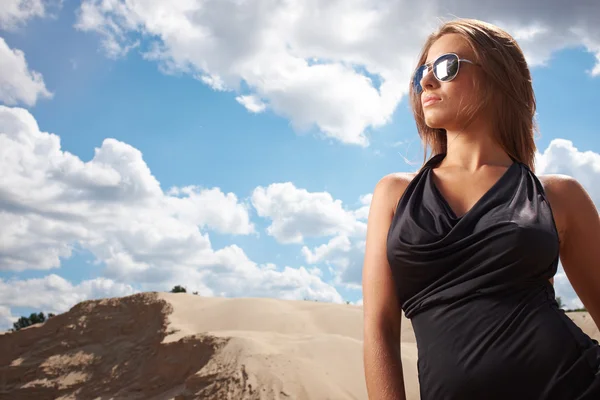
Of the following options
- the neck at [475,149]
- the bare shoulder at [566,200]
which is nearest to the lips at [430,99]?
the neck at [475,149]

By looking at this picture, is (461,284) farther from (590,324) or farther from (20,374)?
(20,374)

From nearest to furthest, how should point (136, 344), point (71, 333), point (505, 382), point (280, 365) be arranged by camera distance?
point (505, 382), point (280, 365), point (136, 344), point (71, 333)

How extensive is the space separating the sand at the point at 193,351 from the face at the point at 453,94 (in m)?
8.70

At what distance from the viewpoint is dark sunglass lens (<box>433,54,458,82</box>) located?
191cm

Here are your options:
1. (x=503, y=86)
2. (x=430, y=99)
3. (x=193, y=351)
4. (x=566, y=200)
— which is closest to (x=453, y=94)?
(x=430, y=99)

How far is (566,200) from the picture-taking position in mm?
1954

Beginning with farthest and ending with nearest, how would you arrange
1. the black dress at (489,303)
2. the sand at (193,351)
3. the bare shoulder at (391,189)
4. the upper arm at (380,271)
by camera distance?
the sand at (193,351)
the bare shoulder at (391,189)
the upper arm at (380,271)
the black dress at (489,303)

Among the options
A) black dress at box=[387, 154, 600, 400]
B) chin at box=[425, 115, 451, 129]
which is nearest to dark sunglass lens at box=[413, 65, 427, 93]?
chin at box=[425, 115, 451, 129]

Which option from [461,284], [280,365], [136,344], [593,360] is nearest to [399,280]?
[461,284]

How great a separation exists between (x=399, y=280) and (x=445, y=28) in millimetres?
889

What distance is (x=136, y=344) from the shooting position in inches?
594

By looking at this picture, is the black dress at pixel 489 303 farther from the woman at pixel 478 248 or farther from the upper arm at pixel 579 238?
the upper arm at pixel 579 238

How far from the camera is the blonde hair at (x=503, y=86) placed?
6.38 feet

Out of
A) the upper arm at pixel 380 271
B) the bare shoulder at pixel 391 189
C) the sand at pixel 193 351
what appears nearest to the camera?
the upper arm at pixel 380 271
